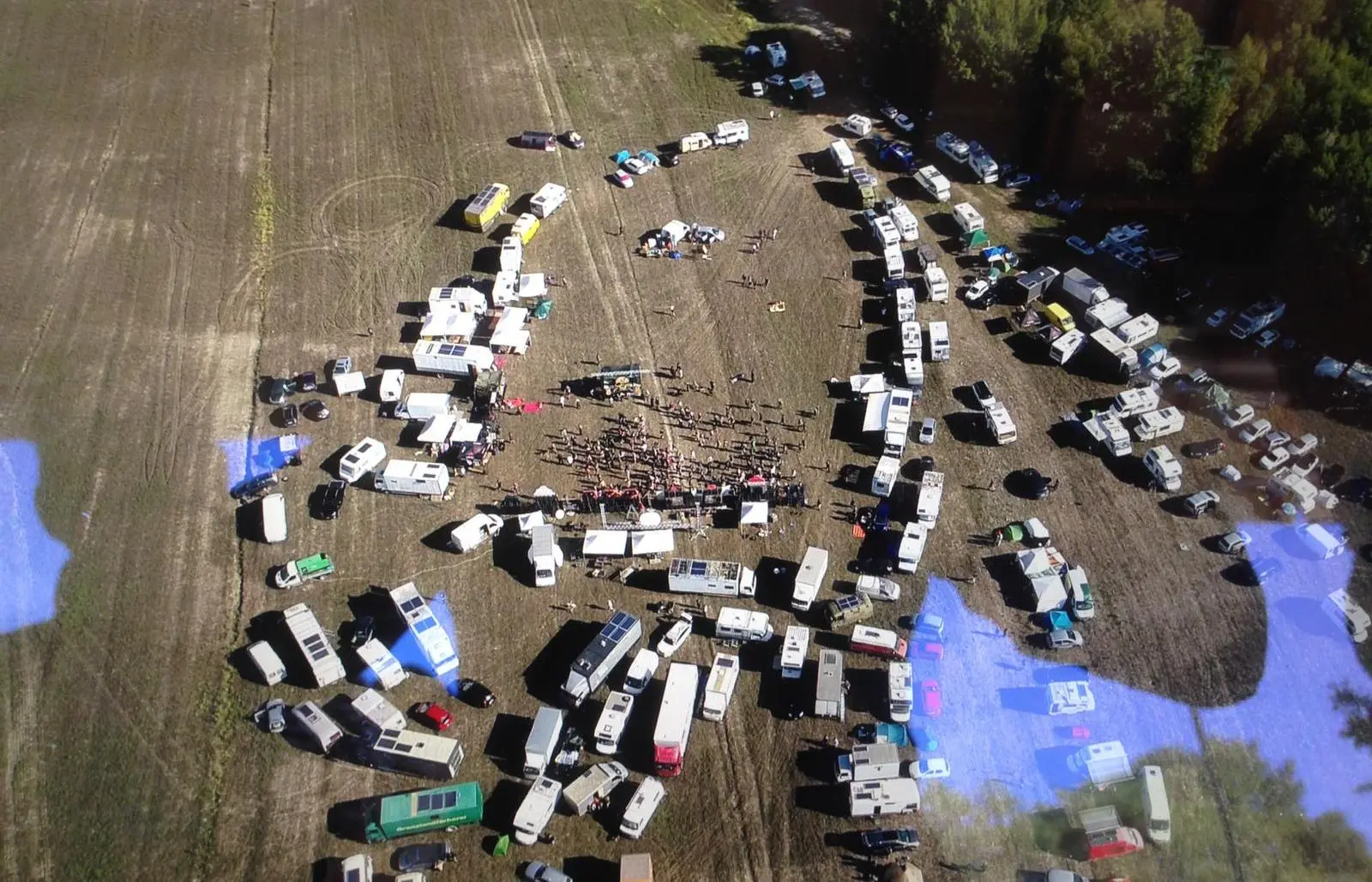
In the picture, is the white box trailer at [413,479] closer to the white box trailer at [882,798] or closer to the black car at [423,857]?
the black car at [423,857]

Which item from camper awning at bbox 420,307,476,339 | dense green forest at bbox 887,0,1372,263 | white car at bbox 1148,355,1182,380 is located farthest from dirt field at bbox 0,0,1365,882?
dense green forest at bbox 887,0,1372,263

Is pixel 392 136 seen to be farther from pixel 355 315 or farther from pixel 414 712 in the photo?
pixel 414 712

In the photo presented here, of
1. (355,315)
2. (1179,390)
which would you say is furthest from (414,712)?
(1179,390)

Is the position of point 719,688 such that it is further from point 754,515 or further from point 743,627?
point 754,515

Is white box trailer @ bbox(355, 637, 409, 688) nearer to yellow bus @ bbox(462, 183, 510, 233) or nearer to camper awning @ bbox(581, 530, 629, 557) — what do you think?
camper awning @ bbox(581, 530, 629, 557)

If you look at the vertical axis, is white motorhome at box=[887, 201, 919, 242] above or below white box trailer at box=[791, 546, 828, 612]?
above
